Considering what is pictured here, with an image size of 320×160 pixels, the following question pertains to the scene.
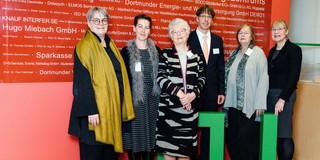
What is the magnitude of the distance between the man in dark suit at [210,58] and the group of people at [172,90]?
0.04 feet

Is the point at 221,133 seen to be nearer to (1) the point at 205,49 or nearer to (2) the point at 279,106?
(2) the point at 279,106

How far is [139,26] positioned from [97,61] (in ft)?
1.99

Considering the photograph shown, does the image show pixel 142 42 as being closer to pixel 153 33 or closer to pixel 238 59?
pixel 153 33

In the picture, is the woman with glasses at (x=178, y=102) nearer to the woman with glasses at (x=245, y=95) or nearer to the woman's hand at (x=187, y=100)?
the woman's hand at (x=187, y=100)

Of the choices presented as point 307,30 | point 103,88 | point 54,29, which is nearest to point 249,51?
point 103,88

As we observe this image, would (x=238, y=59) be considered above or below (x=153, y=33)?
below

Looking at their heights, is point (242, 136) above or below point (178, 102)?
below

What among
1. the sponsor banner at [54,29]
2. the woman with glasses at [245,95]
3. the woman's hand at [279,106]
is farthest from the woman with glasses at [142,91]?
the woman's hand at [279,106]

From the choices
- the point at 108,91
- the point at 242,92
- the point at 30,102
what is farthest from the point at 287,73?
the point at 30,102

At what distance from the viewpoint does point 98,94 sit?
6.27ft

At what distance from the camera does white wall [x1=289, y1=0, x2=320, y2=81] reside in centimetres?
337

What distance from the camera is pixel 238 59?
2.58 metres

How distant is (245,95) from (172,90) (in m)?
0.89

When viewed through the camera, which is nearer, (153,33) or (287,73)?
(287,73)
